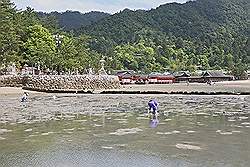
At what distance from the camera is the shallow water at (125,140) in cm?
1361

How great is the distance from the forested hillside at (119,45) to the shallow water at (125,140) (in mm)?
38389

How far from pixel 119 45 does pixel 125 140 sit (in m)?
142

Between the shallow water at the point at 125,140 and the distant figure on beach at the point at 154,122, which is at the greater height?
the distant figure on beach at the point at 154,122

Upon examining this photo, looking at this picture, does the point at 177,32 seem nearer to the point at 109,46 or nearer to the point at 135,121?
the point at 109,46

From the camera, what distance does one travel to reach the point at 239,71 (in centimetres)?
12781

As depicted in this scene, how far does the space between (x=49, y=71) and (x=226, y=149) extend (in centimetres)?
6415

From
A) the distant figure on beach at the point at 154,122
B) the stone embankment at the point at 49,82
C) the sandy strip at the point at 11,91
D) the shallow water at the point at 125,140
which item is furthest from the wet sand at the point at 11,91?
Result: the distant figure on beach at the point at 154,122

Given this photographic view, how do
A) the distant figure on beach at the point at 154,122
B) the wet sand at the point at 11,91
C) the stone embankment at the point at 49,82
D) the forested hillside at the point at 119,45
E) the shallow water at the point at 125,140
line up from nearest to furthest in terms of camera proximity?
the shallow water at the point at 125,140 → the distant figure on beach at the point at 154,122 → the wet sand at the point at 11,91 → the stone embankment at the point at 49,82 → the forested hillside at the point at 119,45

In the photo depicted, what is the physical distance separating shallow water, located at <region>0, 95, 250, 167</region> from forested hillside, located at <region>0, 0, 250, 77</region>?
38389 mm

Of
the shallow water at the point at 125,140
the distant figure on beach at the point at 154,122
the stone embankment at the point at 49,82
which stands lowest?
the shallow water at the point at 125,140

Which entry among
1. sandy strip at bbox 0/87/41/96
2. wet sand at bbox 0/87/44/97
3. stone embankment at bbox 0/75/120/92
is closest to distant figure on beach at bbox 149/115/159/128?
wet sand at bbox 0/87/44/97

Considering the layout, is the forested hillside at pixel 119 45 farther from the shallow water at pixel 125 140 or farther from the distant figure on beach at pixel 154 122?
the distant figure on beach at pixel 154 122

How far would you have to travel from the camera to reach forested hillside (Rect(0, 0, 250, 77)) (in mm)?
71375

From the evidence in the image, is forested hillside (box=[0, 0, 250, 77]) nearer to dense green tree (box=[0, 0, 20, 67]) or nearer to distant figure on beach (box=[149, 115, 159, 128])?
dense green tree (box=[0, 0, 20, 67])
